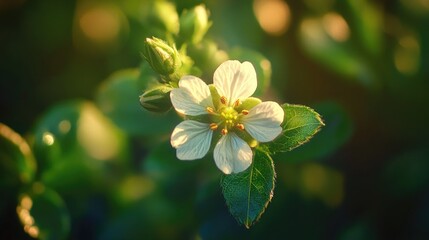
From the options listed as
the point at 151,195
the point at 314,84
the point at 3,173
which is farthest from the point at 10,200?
the point at 314,84

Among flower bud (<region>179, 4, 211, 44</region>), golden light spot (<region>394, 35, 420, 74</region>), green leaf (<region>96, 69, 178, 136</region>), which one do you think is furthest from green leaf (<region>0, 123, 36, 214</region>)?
golden light spot (<region>394, 35, 420, 74</region>)

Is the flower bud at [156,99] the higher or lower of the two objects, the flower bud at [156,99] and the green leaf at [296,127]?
the higher

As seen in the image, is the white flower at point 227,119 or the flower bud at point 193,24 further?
the flower bud at point 193,24

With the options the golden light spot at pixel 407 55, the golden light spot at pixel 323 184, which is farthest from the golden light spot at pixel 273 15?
the golden light spot at pixel 323 184

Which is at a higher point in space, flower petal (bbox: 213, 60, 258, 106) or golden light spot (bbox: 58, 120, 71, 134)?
flower petal (bbox: 213, 60, 258, 106)

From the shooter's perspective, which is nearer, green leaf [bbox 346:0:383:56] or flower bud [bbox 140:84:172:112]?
flower bud [bbox 140:84:172:112]

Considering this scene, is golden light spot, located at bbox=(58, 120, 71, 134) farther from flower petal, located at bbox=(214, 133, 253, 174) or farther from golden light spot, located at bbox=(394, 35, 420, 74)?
golden light spot, located at bbox=(394, 35, 420, 74)

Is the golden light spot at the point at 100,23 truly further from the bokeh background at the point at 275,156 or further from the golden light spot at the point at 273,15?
the golden light spot at the point at 273,15
